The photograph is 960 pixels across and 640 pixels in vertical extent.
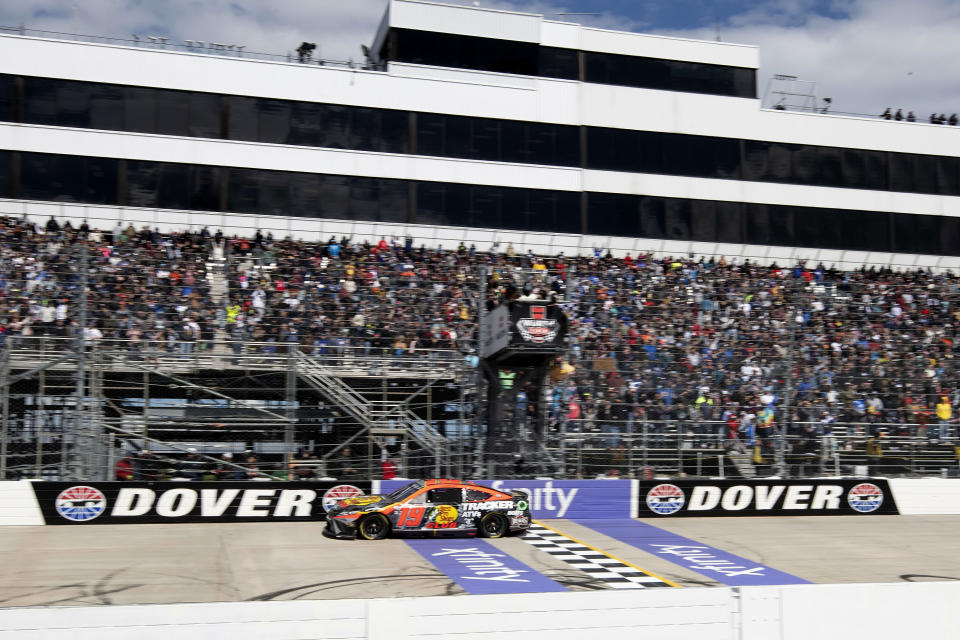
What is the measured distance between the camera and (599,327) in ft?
71.4

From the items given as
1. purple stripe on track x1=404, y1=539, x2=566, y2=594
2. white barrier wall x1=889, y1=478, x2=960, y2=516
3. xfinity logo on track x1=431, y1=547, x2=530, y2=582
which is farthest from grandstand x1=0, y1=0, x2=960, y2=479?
xfinity logo on track x1=431, y1=547, x2=530, y2=582

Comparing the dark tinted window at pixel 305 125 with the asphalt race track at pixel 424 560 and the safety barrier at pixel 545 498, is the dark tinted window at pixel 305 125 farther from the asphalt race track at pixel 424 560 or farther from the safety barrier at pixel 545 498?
the asphalt race track at pixel 424 560

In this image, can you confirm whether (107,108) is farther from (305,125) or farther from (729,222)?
(729,222)

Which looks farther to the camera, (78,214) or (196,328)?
(78,214)

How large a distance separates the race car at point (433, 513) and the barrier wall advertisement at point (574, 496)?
174cm

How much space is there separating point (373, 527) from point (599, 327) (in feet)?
24.6

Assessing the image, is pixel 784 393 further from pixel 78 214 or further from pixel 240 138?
pixel 78 214

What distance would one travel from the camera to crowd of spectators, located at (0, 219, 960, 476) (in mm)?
20547

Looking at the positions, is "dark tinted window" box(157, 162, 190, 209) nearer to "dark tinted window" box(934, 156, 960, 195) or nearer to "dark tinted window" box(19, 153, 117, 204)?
"dark tinted window" box(19, 153, 117, 204)

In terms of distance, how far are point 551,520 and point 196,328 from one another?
831 cm

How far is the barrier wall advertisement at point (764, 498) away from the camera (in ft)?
65.7

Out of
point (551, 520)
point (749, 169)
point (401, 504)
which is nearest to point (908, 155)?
point (749, 169)

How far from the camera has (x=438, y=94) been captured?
2983cm

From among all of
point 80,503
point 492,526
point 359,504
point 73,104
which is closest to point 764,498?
point 492,526
